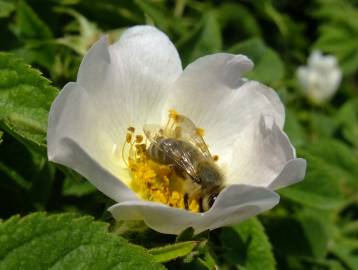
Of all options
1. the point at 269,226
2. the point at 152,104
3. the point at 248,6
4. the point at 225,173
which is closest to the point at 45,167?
the point at 152,104

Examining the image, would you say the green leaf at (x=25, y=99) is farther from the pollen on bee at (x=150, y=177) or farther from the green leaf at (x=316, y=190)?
the green leaf at (x=316, y=190)

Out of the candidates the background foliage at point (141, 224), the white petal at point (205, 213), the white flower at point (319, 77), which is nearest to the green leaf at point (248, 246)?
the background foliage at point (141, 224)

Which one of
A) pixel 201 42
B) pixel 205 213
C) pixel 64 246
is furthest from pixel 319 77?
pixel 64 246

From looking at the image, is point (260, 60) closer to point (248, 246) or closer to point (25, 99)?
point (248, 246)

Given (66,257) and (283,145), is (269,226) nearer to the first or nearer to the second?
(283,145)

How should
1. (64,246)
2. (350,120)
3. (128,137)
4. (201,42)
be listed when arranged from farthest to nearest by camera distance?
(350,120)
(201,42)
(128,137)
(64,246)

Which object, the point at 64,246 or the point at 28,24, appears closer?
the point at 64,246
